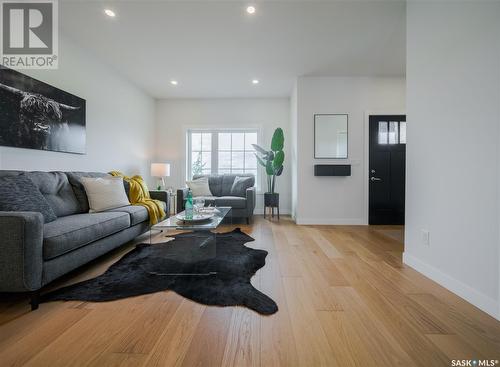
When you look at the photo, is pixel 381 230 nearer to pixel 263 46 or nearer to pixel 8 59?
pixel 263 46

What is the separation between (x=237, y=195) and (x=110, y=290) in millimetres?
3008

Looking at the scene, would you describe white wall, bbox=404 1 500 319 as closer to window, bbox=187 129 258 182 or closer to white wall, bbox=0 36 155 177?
window, bbox=187 129 258 182

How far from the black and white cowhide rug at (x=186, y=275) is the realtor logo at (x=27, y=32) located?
7.77 feet

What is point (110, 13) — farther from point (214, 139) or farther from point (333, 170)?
point (333, 170)

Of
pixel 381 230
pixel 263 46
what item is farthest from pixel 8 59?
pixel 381 230

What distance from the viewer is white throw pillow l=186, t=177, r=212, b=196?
4.55m

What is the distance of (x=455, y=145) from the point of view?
168 cm

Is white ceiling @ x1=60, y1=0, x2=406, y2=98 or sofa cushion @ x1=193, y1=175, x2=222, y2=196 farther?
sofa cushion @ x1=193, y1=175, x2=222, y2=196

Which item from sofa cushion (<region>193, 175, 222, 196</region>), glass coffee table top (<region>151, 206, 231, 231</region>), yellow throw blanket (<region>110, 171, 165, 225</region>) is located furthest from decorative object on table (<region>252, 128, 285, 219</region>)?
glass coffee table top (<region>151, 206, 231, 231</region>)

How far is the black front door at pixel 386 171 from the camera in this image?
406cm

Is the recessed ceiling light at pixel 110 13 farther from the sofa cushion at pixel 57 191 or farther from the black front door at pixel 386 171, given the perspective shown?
the black front door at pixel 386 171

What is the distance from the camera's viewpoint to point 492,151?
56.1 inches

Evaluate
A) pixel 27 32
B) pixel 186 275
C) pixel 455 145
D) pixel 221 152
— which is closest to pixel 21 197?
pixel 186 275

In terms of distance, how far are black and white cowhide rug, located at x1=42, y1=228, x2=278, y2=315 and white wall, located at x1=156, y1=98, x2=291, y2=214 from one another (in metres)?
2.61
